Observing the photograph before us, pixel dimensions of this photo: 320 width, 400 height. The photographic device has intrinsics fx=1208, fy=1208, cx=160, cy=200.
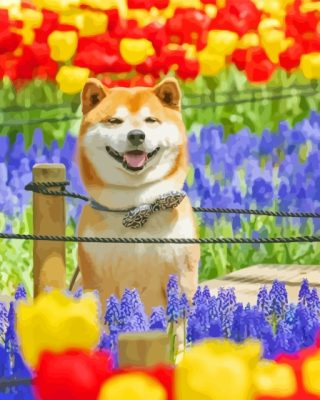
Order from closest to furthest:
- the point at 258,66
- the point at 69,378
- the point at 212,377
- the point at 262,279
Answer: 1. the point at 212,377
2. the point at 69,378
3. the point at 262,279
4. the point at 258,66

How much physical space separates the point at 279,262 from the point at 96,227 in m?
2.26

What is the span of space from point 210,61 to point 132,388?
20.4 ft

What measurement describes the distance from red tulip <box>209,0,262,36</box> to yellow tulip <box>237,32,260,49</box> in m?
0.04

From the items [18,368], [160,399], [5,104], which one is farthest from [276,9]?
[160,399]

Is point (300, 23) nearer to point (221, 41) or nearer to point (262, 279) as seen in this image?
point (221, 41)

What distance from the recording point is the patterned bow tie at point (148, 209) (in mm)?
4760

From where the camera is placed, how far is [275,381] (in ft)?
6.46

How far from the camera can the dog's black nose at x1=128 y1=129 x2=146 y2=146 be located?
15.9 ft

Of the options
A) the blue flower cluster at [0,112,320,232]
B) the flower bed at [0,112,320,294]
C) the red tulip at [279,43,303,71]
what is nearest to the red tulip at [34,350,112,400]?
the flower bed at [0,112,320,294]

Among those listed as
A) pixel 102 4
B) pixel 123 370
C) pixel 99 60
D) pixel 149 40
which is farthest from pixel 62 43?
pixel 123 370

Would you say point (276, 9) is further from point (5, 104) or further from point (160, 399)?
point (160, 399)

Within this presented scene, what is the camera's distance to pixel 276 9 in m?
8.42

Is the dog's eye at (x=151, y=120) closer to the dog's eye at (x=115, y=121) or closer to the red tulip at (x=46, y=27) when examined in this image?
the dog's eye at (x=115, y=121)

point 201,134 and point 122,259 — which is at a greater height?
point 201,134
